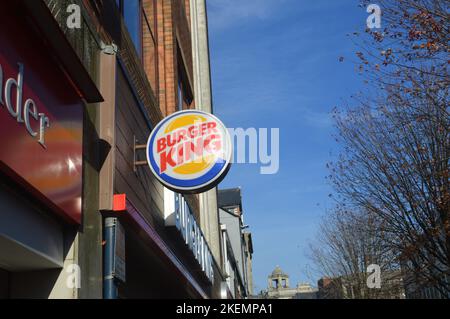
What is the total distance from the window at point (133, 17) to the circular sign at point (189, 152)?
298 centimetres

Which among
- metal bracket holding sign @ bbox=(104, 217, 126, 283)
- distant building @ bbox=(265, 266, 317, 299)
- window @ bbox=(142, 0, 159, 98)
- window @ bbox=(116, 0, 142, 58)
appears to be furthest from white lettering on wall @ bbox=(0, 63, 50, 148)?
distant building @ bbox=(265, 266, 317, 299)

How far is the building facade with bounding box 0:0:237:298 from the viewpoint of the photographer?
4496 millimetres

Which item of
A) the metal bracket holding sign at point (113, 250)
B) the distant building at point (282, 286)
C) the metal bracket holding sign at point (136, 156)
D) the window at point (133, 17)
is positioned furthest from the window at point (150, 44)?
the distant building at point (282, 286)

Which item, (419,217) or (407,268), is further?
(407,268)

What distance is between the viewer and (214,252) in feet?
56.0

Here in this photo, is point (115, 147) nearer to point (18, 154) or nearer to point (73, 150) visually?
point (73, 150)

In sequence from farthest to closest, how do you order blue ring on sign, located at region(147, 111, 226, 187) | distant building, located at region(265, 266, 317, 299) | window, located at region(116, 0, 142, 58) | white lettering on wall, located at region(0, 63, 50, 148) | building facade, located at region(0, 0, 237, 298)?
distant building, located at region(265, 266, 317, 299) < window, located at region(116, 0, 142, 58) < blue ring on sign, located at region(147, 111, 226, 187) < building facade, located at region(0, 0, 237, 298) < white lettering on wall, located at region(0, 63, 50, 148)

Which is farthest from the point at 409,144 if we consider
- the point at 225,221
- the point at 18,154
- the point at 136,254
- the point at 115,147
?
the point at 225,221

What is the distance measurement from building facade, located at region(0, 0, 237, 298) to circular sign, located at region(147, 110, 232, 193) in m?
0.41

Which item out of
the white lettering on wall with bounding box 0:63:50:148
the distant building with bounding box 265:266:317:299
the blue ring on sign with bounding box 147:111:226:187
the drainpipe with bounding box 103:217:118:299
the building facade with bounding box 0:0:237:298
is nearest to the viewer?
the white lettering on wall with bounding box 0:63:50:148

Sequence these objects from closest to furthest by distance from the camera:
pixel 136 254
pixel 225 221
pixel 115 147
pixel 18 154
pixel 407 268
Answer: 1. pixel 18 154
2. pixel 115 147
3. pixel 136 254
4. pixel 407 268
5. pixel 225 221

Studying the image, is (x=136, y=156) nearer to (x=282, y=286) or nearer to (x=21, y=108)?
(x=21, y=108)

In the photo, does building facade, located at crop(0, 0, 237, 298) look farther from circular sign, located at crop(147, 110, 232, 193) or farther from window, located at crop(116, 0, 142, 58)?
circular sign, located at crop(147, 110, 232, 193)
